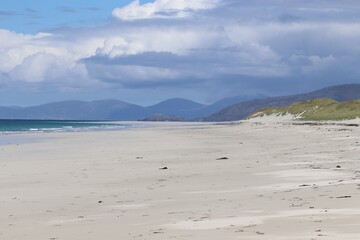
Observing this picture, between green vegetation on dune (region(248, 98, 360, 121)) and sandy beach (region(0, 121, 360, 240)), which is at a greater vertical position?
green vegetation on dune (region(248, 98, 360, 121))

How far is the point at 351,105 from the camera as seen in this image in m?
101

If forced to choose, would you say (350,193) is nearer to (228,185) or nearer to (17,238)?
(228,185)

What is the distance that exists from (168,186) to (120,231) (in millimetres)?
7507

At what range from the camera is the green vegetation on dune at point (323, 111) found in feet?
310

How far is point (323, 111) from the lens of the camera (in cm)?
11356

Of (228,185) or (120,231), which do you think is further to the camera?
(228,185)

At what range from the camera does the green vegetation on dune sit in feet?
310

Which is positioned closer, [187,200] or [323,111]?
[187,200]

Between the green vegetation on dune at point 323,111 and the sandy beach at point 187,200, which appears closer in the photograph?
the sandy beach at point 187,200

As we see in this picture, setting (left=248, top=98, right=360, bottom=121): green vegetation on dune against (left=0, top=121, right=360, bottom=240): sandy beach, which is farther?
(left=248, top=98, right=360, bottom=121): green vegetation on dune

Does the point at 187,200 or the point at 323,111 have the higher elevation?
the point at 323,111

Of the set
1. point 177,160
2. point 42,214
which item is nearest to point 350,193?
point 42,214

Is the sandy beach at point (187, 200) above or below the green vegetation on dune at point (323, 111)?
below

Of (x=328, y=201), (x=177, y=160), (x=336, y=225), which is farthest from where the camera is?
(x=177, y=160)
